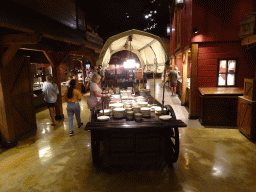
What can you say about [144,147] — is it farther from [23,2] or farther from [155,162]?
[23,2]

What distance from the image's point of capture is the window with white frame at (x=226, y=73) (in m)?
8.00

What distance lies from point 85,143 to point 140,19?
22.6 m

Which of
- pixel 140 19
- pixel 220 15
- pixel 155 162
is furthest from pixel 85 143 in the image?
pixel 140 19

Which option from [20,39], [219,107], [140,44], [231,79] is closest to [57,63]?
[20,39]

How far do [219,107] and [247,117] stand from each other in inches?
52.1

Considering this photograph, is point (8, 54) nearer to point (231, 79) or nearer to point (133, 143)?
point (133, 143)

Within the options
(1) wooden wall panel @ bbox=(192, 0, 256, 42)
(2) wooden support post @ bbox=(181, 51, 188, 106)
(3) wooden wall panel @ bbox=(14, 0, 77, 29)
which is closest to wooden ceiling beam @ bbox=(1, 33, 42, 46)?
(3) wooden wall panel @ bbox=(14, 0, 77, 29)

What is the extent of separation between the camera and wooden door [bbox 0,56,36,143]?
5.61m

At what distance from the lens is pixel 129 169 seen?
170 inches

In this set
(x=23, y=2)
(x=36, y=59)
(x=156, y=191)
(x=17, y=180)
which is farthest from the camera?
(x=36, y=59)

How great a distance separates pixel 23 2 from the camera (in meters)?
6.82

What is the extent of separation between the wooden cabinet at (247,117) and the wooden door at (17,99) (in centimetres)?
748

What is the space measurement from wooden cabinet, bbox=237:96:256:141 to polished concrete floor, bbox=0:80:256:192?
0.27m

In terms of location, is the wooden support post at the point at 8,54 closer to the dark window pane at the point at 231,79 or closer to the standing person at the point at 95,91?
the standing person at the point at 95,91
